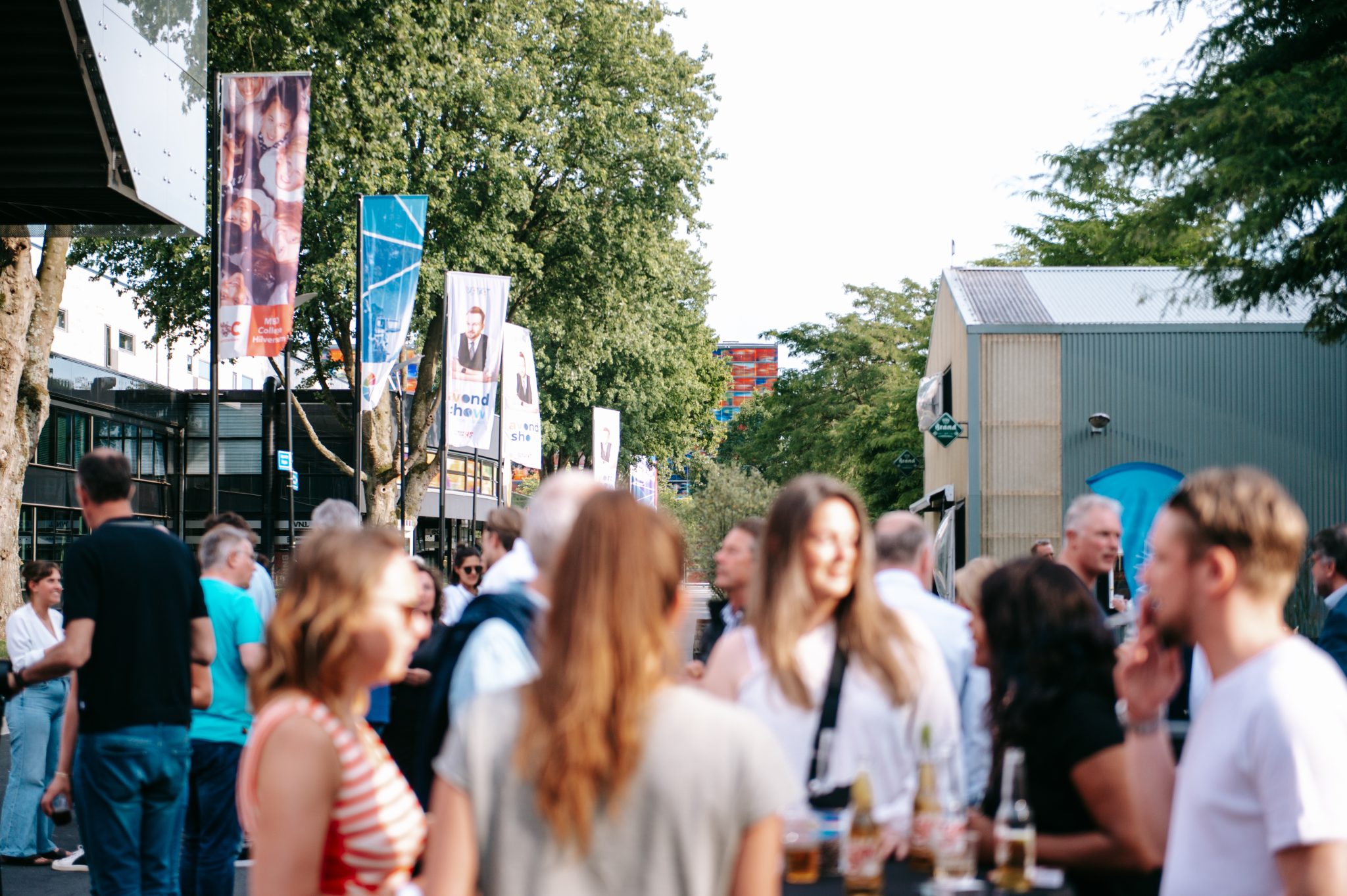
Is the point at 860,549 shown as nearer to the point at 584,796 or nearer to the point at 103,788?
the point at 584,796

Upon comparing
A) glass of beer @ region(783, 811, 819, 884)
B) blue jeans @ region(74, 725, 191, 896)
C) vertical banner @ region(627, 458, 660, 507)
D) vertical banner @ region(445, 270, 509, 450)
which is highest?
vertical banner @ region(445, 270, 509, 450)

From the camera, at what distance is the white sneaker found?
8281 millimetres

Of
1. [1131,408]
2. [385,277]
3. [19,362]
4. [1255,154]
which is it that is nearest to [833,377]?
[1131,408]

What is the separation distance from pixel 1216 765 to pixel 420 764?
2697 mm

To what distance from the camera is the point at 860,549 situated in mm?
3443

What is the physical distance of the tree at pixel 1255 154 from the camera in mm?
12281

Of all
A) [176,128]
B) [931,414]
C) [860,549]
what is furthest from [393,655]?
[931,414]

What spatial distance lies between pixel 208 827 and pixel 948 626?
3773 mm

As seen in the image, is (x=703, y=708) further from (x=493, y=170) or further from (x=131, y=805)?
(x=493, y=170)

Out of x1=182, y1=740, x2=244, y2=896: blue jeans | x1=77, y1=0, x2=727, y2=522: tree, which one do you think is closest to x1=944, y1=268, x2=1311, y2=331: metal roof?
x1=77, y1=0, x2=727, y2=522: tree

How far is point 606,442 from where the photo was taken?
33.0 m

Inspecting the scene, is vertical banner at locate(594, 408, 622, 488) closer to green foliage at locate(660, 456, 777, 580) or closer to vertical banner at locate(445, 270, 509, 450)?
vertical banner at locate(445, 270, 509, 450)

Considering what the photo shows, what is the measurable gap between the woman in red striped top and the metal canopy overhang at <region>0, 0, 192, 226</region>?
894 centimetres

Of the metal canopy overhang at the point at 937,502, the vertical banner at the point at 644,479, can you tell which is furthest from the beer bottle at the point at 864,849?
the vertical banner at the point at 644,479
